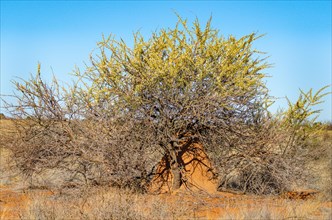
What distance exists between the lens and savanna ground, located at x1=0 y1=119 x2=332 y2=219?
27.3 ft

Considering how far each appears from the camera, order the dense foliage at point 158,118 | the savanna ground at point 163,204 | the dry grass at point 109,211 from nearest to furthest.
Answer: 1. the dry grass at point 109,211
2. the savanna ground at point 163,204
3. the dense foliage at point 158,118

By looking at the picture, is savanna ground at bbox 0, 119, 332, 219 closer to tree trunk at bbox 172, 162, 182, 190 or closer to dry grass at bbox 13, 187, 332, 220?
dry grass at bbox 13, 187, 332, 220

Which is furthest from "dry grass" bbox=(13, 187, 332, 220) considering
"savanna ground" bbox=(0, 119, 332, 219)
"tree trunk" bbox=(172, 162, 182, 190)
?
"tree trunk" bbox=(172, 162, 182, 190)

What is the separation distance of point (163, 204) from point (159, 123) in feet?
9.71

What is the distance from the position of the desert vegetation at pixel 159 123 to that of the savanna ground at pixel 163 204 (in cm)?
43

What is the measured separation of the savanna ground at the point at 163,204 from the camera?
8336mm

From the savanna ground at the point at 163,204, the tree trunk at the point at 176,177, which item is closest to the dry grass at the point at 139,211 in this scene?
the savanna ground at the point at 163,204

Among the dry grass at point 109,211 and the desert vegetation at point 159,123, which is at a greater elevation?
the desert vegetation at point 159,123

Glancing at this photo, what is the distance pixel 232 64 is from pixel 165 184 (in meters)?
3.43

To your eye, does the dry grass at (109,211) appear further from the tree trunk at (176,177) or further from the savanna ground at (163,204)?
the tree trunk at (176,177)

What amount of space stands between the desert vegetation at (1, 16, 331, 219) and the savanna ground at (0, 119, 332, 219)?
426mm

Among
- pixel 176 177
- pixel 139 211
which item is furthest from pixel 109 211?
pixel 176 177

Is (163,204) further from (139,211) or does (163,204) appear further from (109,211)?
(109,211)

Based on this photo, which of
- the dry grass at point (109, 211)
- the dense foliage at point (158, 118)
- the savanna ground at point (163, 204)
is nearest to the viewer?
the dry grass at point (109, 211)
